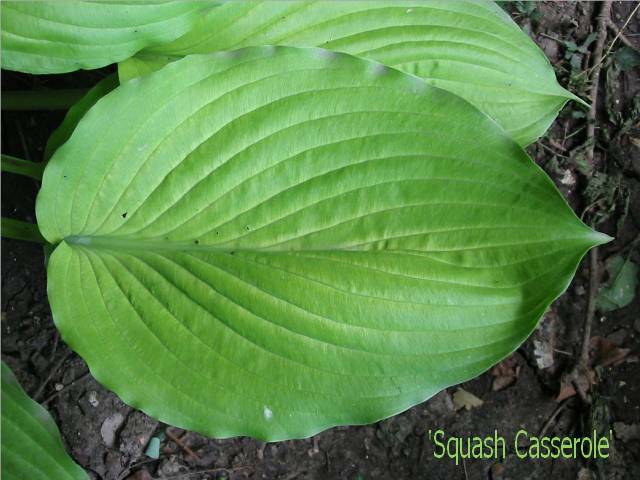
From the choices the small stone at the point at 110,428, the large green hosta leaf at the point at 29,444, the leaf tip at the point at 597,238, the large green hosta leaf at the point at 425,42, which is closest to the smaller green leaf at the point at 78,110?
the large green hosta leaf at the point at 425,42

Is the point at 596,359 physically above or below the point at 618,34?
below

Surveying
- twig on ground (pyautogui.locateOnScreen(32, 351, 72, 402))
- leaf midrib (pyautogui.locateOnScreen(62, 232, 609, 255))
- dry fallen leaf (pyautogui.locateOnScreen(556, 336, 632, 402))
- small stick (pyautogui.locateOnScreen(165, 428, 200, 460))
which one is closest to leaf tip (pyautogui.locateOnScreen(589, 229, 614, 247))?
leaf midrib (pyautogui.locateOnScreen(62, 232, 609, 255))

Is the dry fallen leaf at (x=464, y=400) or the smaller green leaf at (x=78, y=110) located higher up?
the smaller green leaf at (x=78, y=110)

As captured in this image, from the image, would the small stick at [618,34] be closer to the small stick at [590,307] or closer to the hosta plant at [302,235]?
the small stick at [590,307]

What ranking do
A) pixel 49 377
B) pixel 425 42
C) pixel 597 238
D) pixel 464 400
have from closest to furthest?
pixel 597 238 < pixel 425 42 < pixel 49 377 < pixel 464 400

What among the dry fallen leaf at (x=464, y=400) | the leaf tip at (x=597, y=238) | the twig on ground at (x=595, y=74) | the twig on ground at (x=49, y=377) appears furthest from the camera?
the twig on ground at (x=595, y=74)

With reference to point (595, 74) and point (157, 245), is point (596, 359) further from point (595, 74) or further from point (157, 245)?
point (157, 245)

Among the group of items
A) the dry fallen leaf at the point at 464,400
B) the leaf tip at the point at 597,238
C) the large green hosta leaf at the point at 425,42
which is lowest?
the dry fallen leaf at the point at 464,400

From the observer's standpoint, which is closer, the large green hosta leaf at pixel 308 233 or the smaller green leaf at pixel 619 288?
the large green hosta leaf at pixel 308 233

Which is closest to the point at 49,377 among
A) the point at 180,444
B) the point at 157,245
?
the point at 180,444

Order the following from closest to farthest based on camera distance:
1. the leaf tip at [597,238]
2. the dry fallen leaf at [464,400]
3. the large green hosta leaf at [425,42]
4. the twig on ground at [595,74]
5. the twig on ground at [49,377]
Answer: the leaf tip at [597,238], the large green hosta leaf at [425,42], the twig on ground at [49,377], the dry fallen leaf at [464,400], the twig on ground at [595,74]
